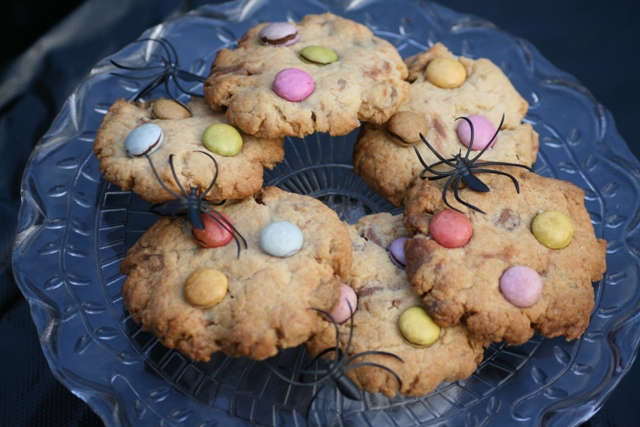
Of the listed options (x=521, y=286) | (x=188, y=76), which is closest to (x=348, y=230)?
(x=521, y=286)

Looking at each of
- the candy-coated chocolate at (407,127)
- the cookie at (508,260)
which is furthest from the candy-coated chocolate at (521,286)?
the candy-coated chocolate at (407,127)

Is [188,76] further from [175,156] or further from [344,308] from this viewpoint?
[344,308]

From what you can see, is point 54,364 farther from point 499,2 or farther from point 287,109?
point 499,2

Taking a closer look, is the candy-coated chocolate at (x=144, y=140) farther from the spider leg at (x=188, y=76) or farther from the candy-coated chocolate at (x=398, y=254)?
the candy-coated chocolate at (x=398, y=254)

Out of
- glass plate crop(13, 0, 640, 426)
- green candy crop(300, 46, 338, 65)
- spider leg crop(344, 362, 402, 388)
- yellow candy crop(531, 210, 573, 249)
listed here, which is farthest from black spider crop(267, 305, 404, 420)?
green candy crop(300, 46, 338, 65)

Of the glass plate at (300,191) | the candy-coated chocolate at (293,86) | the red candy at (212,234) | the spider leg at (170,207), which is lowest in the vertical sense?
the glass plate at (300,191)
